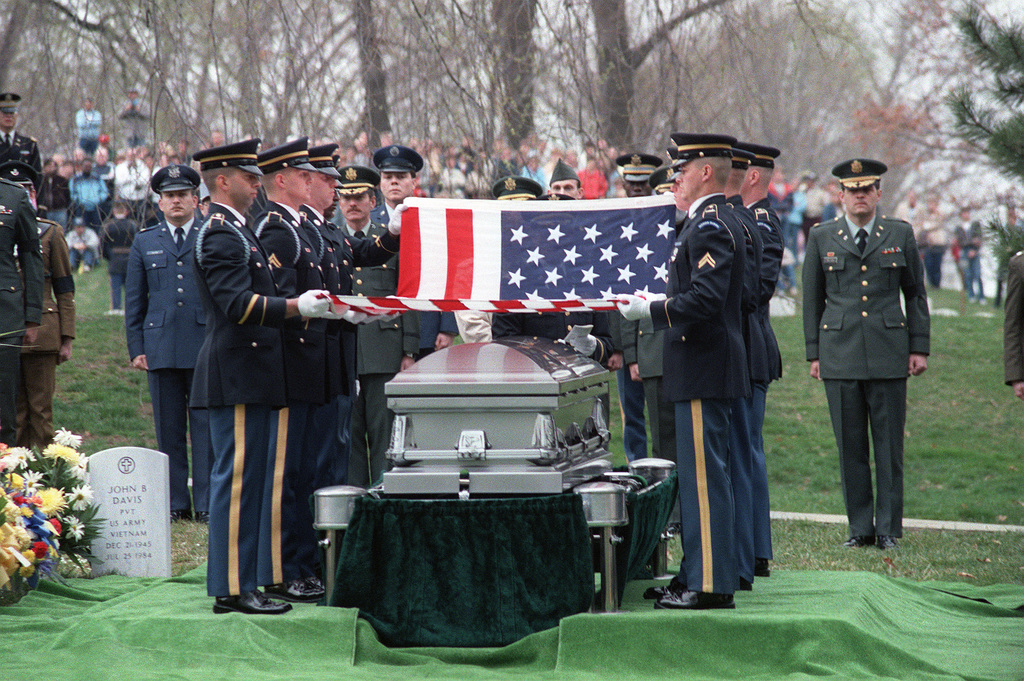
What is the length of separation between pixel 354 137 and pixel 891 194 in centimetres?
3152

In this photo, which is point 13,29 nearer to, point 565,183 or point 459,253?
Answer: point 565,183

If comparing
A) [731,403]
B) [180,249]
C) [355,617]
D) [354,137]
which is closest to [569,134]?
[354,137]

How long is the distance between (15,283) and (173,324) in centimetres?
98

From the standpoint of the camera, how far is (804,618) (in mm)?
4523

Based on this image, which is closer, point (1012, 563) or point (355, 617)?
point (355, 617)

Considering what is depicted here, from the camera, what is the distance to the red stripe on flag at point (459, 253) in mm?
6086

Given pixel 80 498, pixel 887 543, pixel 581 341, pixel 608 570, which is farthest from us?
pixel 887 543

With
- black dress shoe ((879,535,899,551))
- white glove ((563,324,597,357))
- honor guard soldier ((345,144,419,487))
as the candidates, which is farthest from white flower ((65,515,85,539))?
black dress shoe ((879,535,899,551))

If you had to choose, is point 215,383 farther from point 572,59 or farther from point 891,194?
point 891,194

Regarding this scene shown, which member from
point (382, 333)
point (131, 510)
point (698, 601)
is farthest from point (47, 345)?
point (698, 601)

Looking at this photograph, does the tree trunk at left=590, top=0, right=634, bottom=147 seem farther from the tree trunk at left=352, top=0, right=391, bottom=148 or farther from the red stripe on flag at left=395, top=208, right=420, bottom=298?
the red stripe on flag at left=395, top=208, right=420, bottom=298

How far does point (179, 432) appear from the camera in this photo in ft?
25.8

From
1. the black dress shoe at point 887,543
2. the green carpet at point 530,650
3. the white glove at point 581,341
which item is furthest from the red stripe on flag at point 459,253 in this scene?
the black dress shoe at point 887,543

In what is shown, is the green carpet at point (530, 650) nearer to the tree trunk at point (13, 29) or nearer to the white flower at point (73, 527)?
the white flower at point (73, 527)
